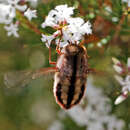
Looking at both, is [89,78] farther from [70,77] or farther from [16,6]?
[70,77]

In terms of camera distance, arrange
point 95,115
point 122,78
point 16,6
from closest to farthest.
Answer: point 16,6 → point 122,78 → point 95,115

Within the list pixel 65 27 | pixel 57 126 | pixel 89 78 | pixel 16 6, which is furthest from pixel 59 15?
pixel 57 126

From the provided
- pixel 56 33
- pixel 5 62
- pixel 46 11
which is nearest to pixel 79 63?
pixel 56 33

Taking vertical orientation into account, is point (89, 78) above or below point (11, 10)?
below

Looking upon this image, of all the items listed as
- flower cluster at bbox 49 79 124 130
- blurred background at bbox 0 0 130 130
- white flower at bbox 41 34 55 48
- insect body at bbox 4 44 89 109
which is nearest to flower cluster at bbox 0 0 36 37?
blurred background at bbox 0 0 130 130

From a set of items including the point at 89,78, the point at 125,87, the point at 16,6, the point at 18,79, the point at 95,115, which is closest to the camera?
the point at 18,79

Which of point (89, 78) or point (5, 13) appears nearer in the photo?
point (5, 13)

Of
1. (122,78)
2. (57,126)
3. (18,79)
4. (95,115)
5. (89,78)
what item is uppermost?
(18,79)

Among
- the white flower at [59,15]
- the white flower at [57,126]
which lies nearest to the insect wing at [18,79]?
the white flower at [59,15]

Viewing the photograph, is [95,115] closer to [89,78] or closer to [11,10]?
[89,78]
